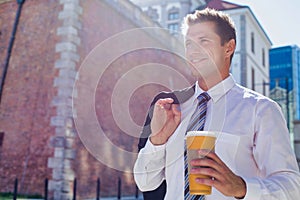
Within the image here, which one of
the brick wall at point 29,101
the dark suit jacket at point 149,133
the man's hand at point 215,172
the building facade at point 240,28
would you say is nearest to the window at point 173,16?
the building facade at point 240,28

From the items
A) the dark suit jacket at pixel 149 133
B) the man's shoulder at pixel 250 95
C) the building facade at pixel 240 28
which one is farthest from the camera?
the building facade at pixel 240 28

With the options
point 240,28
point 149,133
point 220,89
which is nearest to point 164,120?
point 149,133

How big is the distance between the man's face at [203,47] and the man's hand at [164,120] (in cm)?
22

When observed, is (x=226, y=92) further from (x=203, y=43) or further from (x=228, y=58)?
(x=203, y=43)

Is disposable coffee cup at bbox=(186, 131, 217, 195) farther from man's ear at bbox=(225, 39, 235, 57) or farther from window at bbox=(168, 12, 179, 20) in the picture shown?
window at bbox=(168, 12, 179, 20)

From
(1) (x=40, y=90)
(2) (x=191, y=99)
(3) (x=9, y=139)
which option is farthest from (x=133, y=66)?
(2) (x=191, y=99)

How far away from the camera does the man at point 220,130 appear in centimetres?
151

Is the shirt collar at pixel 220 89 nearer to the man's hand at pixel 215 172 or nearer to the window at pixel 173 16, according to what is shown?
the man's hand at pixel 215 172

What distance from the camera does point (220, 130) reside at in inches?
70.0

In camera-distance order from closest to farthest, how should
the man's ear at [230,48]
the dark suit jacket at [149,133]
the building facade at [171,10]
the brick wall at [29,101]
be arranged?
the man's ear at [230,48] → the dark suit jacket at [149,133] → the brick wall at [29,101] → the building facade at [171,10]

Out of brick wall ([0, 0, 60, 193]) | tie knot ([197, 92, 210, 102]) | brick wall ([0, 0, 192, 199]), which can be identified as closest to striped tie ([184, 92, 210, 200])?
tie knot ([197, 92, 210, 102])

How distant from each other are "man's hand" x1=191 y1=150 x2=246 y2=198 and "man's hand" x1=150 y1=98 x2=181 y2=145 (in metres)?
0.46

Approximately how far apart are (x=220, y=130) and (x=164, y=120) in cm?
26

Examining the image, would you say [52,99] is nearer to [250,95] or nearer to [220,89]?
[220,89]
